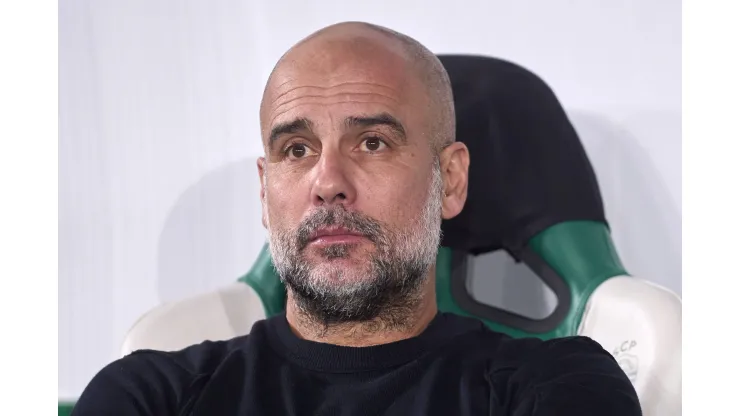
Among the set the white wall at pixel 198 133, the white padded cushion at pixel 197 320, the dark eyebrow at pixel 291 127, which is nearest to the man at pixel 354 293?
the dark eyebrow at pixel 291 127

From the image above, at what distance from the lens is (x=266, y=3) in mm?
1694

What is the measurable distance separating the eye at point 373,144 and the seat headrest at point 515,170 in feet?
1.04

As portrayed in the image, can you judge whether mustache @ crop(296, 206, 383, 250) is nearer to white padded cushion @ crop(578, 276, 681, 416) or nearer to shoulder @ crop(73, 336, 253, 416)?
shoulder @ crop(73, 336, 253, 416)

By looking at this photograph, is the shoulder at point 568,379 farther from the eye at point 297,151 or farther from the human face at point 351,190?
the eye at point 297,151

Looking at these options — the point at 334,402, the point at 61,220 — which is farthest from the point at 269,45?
the point at 334,402

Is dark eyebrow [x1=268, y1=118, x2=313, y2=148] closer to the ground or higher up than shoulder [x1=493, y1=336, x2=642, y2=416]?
higher up

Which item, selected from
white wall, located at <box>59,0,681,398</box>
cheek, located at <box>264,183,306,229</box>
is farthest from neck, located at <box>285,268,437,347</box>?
white wall, located at <box>59,0,681,398</box>

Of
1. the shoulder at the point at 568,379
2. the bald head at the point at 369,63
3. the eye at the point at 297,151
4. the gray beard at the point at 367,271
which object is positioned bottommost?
the shoulder at the point at 568,379

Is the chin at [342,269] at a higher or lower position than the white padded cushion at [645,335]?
higher

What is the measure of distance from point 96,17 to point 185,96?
0.25 metres

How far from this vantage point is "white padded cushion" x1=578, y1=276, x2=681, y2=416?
4.00 ft

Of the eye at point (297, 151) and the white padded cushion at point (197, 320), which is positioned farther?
the white padded cushion at point (197, 320)

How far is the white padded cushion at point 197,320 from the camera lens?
1.33 meters

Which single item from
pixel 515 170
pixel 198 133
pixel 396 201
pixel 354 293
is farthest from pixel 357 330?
pixel 198 133
